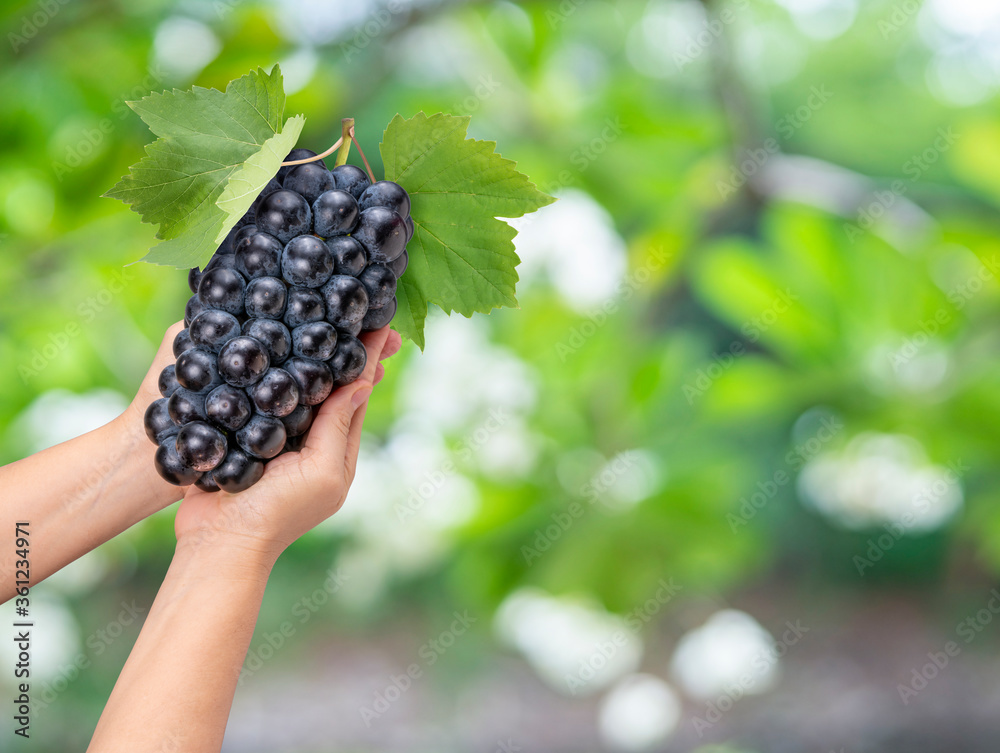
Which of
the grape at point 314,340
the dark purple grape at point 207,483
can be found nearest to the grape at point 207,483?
the dark purple grape at point 207,483

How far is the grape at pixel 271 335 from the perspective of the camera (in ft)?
1.56

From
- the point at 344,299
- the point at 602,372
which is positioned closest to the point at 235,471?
the point at 344,299

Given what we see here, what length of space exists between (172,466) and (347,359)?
0.46ft

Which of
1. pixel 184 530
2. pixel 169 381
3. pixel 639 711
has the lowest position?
pixel 639 711

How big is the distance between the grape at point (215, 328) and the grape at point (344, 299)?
0.06 meters

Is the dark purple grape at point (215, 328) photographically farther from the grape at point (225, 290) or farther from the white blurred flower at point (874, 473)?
the white blurred flower at point (874, 473)

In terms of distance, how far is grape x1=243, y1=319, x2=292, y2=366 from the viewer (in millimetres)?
477

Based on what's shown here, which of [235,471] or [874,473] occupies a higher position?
[235,471]

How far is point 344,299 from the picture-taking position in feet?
1.58

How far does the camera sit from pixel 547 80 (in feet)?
3.84

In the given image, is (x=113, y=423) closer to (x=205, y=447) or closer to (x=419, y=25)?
(x=205, y=447)

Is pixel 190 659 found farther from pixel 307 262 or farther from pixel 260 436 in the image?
pixel 307 262

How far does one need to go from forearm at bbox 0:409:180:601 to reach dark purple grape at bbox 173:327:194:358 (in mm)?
175

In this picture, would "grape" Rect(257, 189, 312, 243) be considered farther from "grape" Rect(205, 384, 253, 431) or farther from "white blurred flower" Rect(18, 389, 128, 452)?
"white blurred flower" Rect(18, 389, 128, 452)
